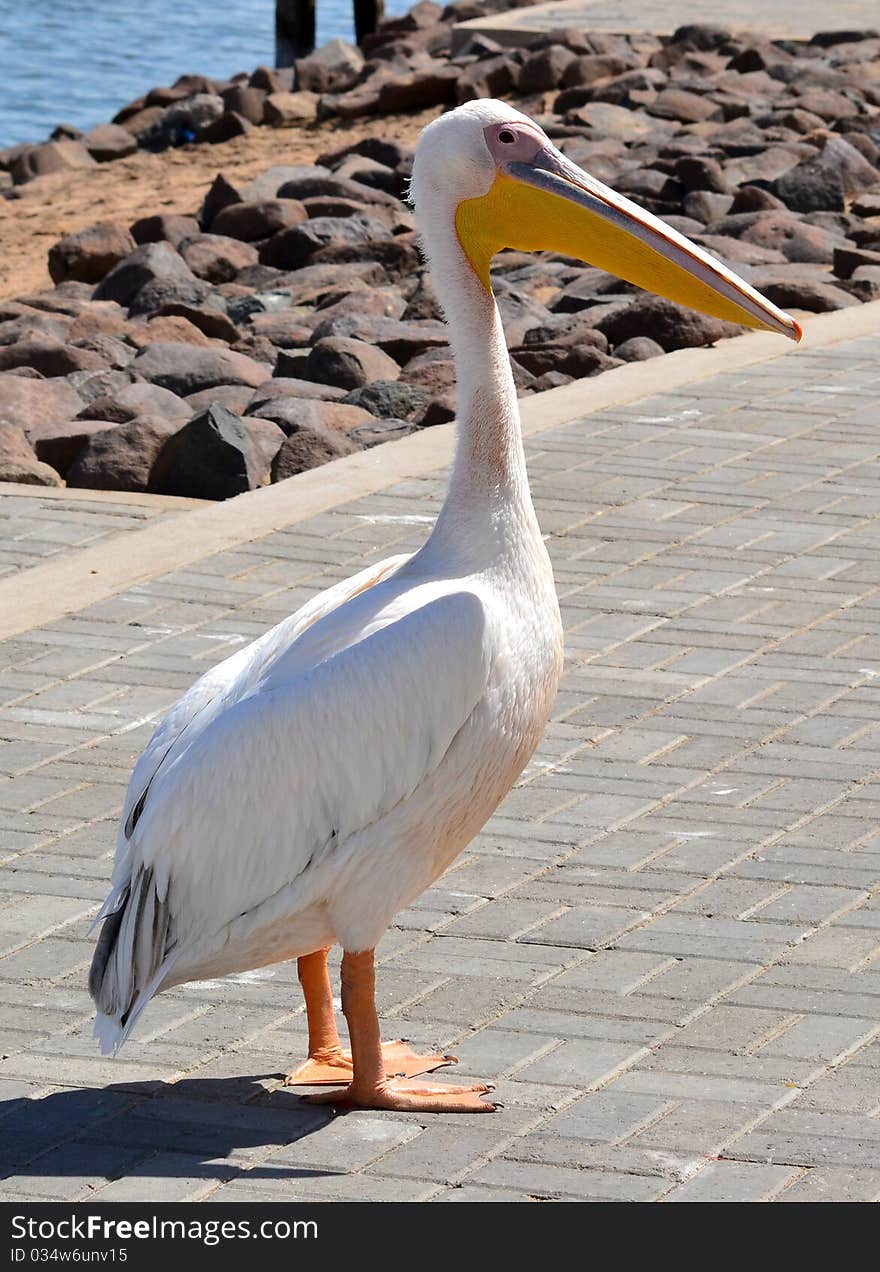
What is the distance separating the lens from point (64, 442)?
8367 mm

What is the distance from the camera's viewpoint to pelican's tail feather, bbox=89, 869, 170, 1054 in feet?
11.9

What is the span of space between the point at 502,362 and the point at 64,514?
381cm

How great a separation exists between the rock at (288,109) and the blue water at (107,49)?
5639 mm

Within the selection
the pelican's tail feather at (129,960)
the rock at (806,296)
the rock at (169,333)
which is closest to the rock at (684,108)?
the rock at (806,296)

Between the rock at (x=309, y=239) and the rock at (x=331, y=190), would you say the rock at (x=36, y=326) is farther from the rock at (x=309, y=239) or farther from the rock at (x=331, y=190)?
the rock at (x=331, y=190)

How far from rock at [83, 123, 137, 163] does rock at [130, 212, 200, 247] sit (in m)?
4.83

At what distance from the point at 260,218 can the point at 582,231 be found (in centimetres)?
988

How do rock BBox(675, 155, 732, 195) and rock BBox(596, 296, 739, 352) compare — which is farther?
rock BBox(675, 155, 732, 195)

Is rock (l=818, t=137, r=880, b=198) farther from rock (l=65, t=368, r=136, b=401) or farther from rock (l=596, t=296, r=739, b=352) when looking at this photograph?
rock (l=65, t=368, r=136, b=401)

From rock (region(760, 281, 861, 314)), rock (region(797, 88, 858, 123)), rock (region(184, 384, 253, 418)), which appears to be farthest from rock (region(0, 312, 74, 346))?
rock (region(797, 88, 858, 123))

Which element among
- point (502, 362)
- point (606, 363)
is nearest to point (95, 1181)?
point (502, 362)

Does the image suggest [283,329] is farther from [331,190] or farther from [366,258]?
[331,190]

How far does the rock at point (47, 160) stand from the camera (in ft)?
59.2
